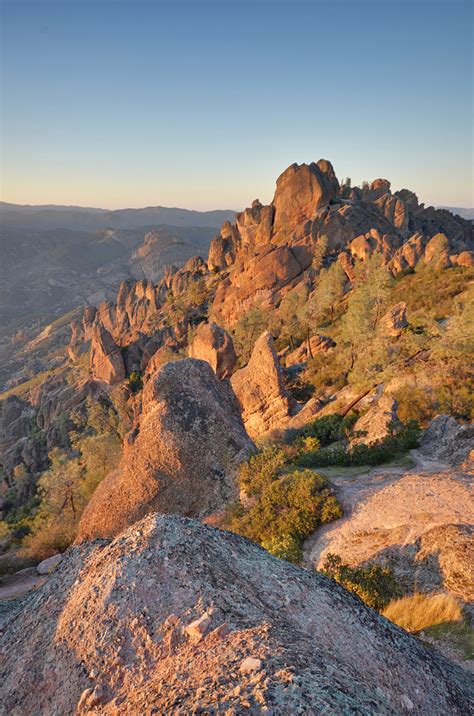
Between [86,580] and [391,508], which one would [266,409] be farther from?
[86,580]

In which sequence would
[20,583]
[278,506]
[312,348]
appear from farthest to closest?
[312,348], [20,583], [278,506]

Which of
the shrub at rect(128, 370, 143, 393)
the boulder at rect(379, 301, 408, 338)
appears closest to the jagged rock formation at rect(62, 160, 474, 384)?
the shrub at rect(128, 370, 143, 393)

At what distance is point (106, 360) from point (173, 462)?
209 ft

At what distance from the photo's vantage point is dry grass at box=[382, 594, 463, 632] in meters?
8.49

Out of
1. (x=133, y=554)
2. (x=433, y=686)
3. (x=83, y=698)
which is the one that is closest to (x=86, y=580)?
(x=133, y=554)

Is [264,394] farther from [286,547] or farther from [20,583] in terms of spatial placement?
[286,547]

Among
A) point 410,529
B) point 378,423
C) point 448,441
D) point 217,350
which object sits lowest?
point 217,350

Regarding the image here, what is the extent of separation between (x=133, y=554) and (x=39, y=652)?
1577mm

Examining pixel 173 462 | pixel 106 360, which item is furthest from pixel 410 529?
pixel 106 360

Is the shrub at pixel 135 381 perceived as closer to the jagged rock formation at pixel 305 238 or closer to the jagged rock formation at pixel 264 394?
the jagged rock formation at pixel 305 238

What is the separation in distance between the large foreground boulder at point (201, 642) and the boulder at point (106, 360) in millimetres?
71538

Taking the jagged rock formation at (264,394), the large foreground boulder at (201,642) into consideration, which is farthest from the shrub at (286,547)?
the jagged rock formation at (264,394)

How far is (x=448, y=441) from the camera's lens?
19109mm

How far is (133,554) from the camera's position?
218 inches
